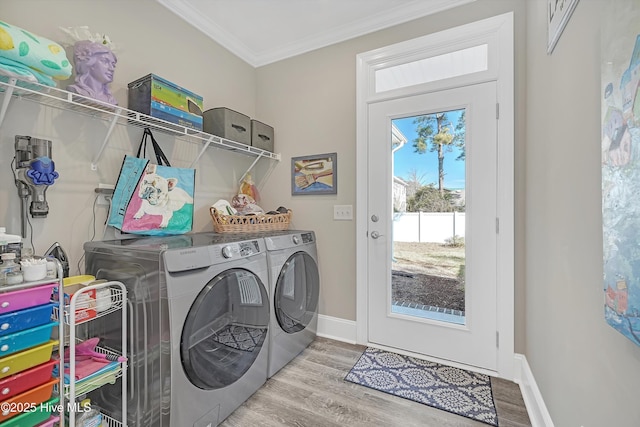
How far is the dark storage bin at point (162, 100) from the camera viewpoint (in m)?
1.64

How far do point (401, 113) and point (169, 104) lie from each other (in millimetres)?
1628

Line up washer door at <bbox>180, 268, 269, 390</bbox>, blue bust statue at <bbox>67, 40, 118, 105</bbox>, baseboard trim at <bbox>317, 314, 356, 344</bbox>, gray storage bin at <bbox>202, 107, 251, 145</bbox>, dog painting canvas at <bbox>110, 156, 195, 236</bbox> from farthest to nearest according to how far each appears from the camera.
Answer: baseboard trim at <bbox>317, 314, 356, 344</bbox> → gray storage bin at <bbox>202, 107, 251, 145</bbox> → dog painting canvas at <bbox>110, 156, 195, 236</bbox> → blue bust statue at <bbox>67, 40, 118, 105</bbox> → washer door at <bbox>180, 268, 269, 390</bbox>

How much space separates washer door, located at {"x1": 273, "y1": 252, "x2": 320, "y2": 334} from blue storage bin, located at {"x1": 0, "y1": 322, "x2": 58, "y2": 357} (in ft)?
3.48

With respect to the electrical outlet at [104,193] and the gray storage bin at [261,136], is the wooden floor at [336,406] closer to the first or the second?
the electrical outlet at [104,193]

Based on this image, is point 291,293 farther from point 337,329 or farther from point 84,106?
point 84,106

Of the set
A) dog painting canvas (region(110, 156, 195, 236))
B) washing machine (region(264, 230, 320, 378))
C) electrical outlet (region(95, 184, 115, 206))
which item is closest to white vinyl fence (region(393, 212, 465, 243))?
washing machine (region(264, 230, 320, 378))

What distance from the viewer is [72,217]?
1526mm

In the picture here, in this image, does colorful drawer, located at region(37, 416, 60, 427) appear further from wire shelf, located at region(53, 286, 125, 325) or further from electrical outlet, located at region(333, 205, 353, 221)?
electrical outlet, located at region(333, 205, 353, 221)

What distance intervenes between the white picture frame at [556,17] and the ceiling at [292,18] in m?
0.90

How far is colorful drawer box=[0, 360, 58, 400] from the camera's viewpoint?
0.90 meters

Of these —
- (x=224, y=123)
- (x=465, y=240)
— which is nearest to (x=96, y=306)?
(x=224, y=123)

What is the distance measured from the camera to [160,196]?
1.83 m

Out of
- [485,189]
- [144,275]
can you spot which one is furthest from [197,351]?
[485,189]

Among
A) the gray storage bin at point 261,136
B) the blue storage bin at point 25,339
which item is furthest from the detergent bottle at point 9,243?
the gray storage bin at point 261,136
